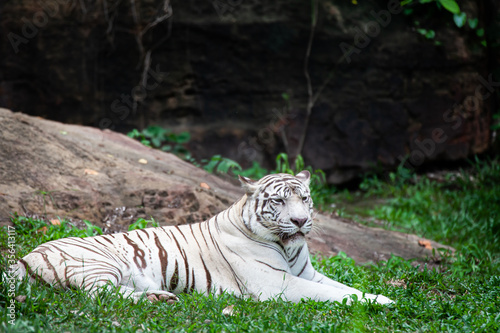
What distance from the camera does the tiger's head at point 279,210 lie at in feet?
13.1

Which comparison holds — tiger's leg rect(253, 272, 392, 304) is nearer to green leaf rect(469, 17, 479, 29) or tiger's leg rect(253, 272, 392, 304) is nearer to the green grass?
the green grass

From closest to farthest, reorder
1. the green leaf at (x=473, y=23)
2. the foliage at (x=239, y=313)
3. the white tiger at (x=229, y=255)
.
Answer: the foliage at (x=239, y=313)
the white tiger at (x=229, y=255)
the green leaf at (x=473, y=23)

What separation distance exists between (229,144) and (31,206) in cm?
456

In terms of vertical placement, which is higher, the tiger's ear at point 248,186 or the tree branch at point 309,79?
the tree branch at point 309,79

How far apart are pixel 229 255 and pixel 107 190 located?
7.75 ft

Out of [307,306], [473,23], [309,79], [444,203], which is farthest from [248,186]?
[473,23]

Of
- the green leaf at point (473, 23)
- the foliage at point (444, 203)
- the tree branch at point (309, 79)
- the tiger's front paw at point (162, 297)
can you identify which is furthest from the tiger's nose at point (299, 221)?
the green leaf at point (473, 23)

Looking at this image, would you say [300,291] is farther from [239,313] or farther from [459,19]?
[459,19]

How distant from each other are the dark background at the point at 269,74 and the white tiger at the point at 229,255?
5.17 meters

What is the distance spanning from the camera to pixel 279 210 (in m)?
4.02

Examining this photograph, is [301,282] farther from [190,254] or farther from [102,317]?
[102,317]

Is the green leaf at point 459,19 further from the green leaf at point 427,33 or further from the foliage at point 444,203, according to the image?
the foliage at point 444,203

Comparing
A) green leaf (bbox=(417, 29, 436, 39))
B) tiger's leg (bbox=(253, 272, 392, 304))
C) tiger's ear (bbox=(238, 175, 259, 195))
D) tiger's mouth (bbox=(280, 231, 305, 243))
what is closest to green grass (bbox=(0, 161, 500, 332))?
tiger's leg (bbox=(253, 272, 392, 304))

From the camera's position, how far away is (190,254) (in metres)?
4.14
